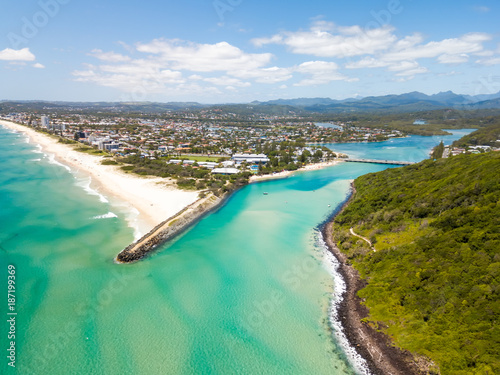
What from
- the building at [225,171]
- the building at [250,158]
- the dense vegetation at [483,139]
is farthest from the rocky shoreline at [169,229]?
the dense vegetation at [483,139]

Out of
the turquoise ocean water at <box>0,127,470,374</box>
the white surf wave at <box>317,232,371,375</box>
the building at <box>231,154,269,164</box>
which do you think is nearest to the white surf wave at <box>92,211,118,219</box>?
the turquoise ocean water at <box>0,127,470,374</box>

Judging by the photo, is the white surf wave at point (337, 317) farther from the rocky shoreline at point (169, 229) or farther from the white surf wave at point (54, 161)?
the white surf wave at point (54, 161)

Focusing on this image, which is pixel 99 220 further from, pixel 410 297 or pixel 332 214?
pixel 410 297

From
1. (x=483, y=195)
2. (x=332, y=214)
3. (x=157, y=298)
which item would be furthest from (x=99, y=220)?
(x=483, y=195)

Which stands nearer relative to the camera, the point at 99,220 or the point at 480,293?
the point at 480,293

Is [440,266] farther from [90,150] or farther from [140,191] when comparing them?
[90,150]

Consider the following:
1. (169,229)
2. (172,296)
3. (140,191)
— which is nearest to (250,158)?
(140,191)
